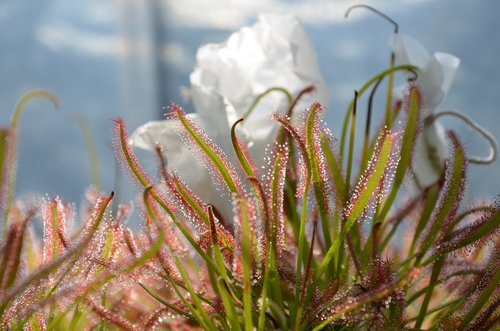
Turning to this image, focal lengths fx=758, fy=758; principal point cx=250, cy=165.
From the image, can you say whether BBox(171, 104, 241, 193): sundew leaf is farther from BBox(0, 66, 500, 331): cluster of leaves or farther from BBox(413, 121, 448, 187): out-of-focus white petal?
BBox(413, 121, 448, 187): out-of-focus white petal

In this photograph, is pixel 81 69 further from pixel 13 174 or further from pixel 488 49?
pixel 13 174

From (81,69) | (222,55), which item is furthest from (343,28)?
(222,55)

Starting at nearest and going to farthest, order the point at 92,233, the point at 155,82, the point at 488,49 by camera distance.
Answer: the point at 92,233, the point at 488,49, the point at 155,82

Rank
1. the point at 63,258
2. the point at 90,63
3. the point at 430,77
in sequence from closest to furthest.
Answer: the point at 63,258 < the point at 430,77 < the point at 90,63

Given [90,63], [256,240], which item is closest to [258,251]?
[256,240]

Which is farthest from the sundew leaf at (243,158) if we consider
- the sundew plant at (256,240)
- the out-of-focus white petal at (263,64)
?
the out-of-focus white petal at (263,64)

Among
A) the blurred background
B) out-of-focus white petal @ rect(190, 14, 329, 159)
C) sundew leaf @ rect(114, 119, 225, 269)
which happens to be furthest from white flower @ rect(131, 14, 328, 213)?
the blurred background

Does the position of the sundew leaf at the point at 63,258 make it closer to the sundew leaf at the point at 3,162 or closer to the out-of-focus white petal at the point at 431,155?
the sundew leaf at the point at 3,162

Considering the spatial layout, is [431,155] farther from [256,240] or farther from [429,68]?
[256,240]
